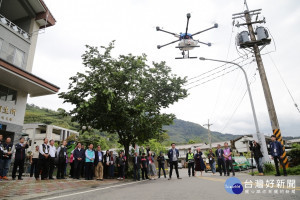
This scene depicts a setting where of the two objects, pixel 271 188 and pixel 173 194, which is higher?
pixel 271 188

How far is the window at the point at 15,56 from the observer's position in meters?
15.0

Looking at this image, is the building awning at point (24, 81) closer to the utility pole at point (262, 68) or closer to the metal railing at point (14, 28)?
the metal railing at point (14, 28)

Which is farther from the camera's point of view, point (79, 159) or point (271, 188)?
point (79, 159)

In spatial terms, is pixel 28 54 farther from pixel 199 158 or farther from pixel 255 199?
pixel 255 199

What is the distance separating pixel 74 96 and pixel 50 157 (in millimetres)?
4212

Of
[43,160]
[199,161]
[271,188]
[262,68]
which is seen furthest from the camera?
[199,161]

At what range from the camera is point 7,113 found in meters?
14.2

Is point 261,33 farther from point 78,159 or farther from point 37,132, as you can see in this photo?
point 37,132

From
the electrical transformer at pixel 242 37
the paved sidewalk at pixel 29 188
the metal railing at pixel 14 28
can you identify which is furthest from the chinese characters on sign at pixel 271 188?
the metal railing at pixel 14 28

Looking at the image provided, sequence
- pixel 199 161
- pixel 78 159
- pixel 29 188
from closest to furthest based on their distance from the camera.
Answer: pixel 29 188 < pixel 78 159 < pixel 199 161

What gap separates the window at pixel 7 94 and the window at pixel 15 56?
205 centimetres

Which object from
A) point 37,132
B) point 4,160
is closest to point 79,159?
point 4,160

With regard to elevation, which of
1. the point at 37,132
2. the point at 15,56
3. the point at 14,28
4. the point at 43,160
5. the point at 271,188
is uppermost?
the point at 14,28

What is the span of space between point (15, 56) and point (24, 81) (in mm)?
2852
